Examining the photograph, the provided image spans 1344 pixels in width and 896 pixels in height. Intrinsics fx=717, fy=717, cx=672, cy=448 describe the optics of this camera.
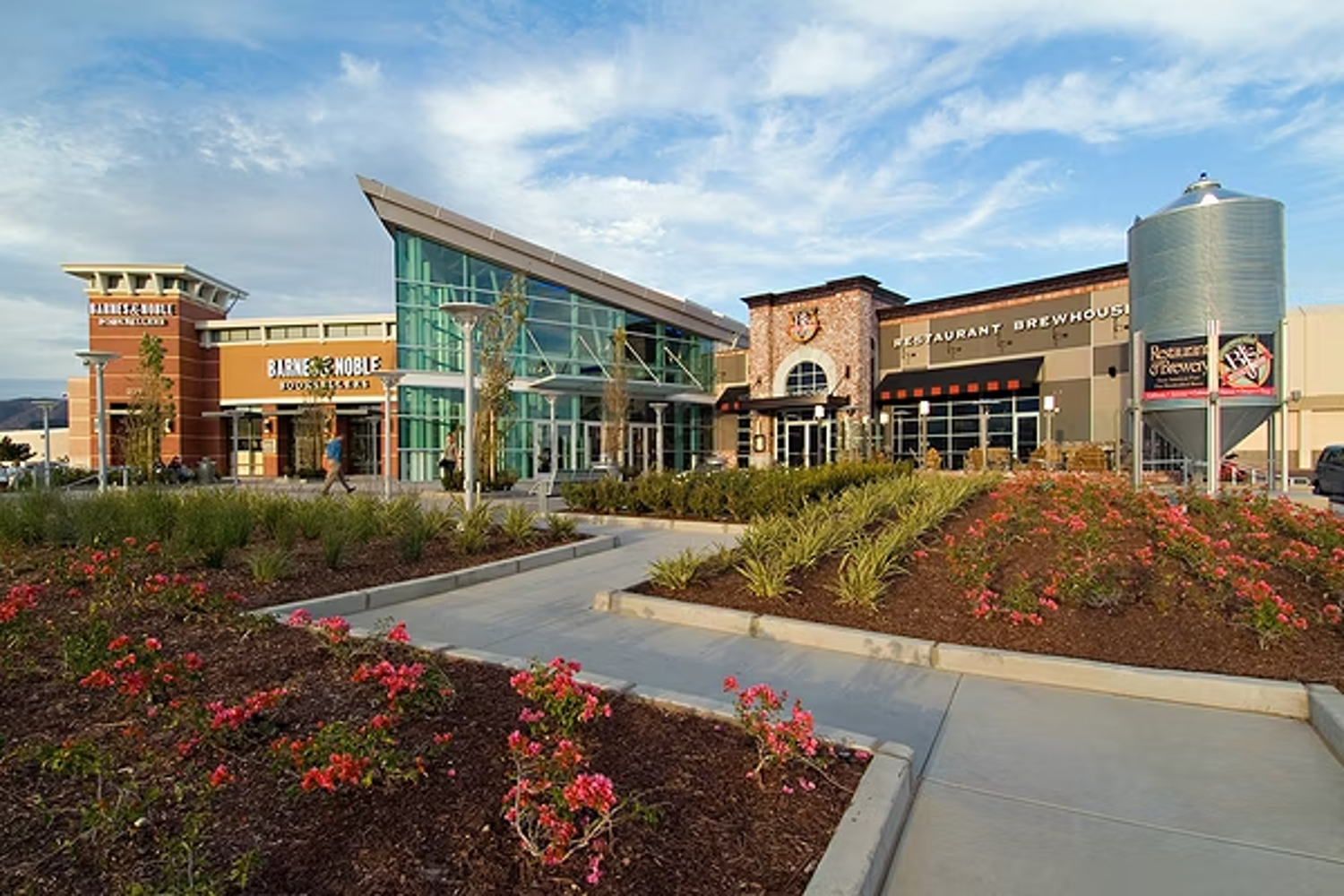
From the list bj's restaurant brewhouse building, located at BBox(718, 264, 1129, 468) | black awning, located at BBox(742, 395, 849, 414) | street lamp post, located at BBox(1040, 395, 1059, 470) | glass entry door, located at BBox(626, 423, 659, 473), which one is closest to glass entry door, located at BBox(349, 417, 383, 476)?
glass entry door, located at BBox(626, 423, 659, 473)

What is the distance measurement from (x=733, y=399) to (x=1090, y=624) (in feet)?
97.5

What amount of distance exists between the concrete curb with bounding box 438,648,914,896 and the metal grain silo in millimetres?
11692

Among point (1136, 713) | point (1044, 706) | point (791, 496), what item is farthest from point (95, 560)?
→ point (791, 496)

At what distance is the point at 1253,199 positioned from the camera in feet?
38.4

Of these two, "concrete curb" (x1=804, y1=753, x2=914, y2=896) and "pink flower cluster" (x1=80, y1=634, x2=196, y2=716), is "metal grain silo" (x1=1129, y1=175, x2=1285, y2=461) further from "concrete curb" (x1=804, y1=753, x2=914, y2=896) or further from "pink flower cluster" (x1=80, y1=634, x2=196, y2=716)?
"pink flower cluster" (x1=80, y1=634, x2=196, y2=716)

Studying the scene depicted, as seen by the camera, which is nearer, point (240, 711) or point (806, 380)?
point (240, 711)

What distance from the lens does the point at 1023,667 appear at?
485cm

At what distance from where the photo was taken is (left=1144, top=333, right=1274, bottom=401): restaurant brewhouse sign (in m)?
11.7

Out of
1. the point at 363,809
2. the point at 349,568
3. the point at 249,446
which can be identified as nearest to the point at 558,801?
the point at 363,809

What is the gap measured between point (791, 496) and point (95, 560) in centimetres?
935

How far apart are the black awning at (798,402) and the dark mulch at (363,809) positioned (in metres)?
27.3

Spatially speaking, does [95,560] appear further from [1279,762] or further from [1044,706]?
[1279,762]

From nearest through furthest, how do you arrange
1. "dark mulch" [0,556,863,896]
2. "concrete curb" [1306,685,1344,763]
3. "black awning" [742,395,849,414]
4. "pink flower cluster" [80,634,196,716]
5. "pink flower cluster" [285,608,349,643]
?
"dark mulch" [0,556,863,896] → "pink flower cluster" [80,634,196,716] → "concrete curb" [1306,685,1344,763] → "pink flower cluster" [285,608,349,643] → "black awning" [742,395,849,414]

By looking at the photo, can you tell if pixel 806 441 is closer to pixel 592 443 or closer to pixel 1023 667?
pixel 592 443
